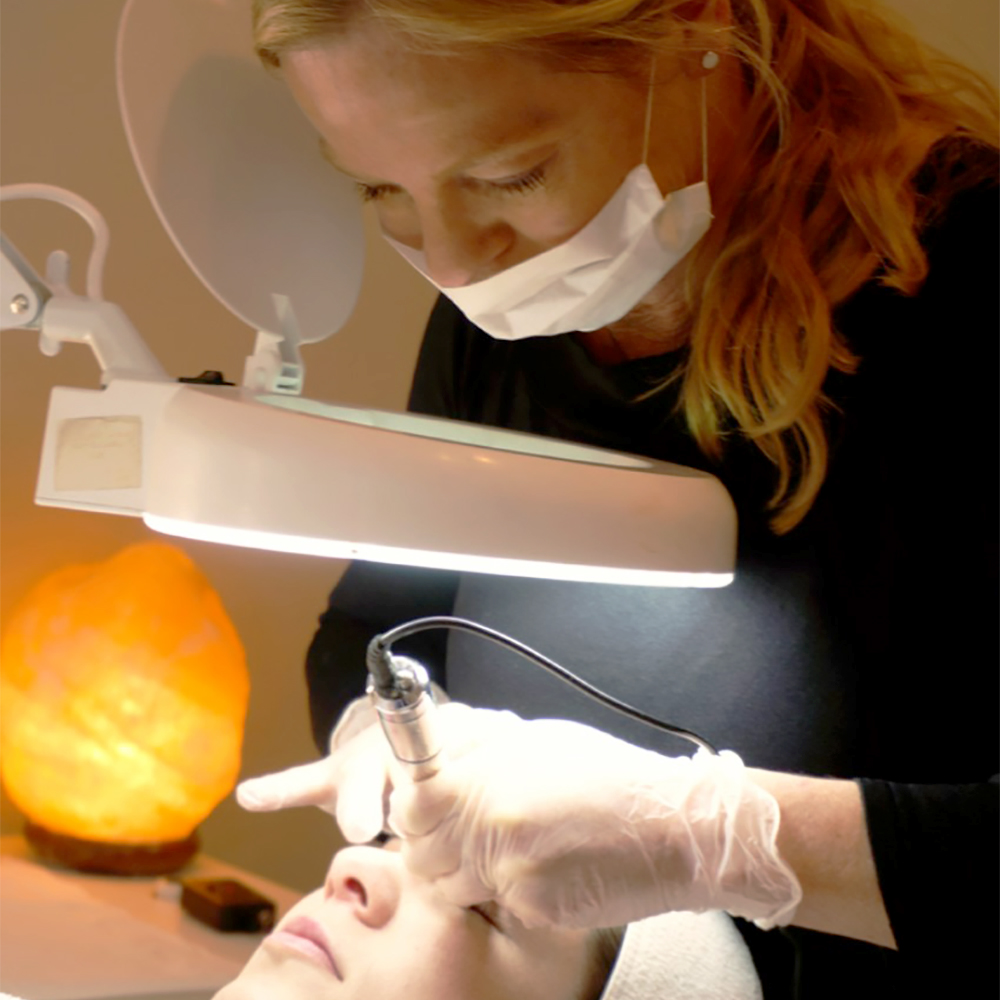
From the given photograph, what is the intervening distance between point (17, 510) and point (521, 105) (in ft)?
2.86

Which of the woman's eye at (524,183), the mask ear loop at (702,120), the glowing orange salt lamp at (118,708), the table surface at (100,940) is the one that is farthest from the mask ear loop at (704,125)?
the table surface at (100,940)

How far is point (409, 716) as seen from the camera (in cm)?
86

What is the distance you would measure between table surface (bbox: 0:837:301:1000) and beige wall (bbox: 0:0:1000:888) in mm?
172

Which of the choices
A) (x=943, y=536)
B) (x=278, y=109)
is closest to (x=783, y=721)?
(x=943, y=536)

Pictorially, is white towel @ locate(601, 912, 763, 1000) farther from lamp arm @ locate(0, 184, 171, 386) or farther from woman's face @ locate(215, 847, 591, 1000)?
lamp arm @ locate(0, 184, 171, 386)

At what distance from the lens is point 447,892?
37.3 inches

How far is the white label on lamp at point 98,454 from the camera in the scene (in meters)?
0.97

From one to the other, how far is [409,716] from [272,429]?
0.23 metres

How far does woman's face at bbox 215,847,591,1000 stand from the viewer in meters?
0.98

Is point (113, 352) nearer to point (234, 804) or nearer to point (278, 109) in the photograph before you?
point (278, 109)

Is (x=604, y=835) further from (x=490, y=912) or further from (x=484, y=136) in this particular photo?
(x=484, y=136)

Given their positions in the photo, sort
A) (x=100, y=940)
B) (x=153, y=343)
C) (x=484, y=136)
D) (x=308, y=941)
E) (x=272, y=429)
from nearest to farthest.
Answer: (x=272, y=429) < (x=484, y=136) < (x=308, y=941) < (x=100, y=940) < (x=153, y=343)

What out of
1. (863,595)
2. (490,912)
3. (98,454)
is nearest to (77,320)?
(98,454)

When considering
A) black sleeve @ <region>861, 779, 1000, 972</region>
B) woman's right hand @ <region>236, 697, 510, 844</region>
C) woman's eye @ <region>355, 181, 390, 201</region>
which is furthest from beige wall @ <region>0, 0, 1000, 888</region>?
black sleeve @ <region>861, 779, 1000, 972</region>
